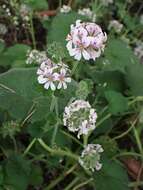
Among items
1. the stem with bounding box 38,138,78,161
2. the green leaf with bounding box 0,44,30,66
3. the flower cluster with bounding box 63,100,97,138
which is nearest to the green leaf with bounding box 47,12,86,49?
the green leaf with bounding box 0,44,30,66

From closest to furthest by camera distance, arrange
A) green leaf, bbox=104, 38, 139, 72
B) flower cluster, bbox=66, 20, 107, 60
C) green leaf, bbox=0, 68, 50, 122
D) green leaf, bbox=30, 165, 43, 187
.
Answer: flower cluster, bbox=66, 20, 107, 60, green leaf, bbox=0, 68, 50, 122, green leaf, bbox=30, 165, 43, 187, green leaf, bbox=104, 38, 139, 72

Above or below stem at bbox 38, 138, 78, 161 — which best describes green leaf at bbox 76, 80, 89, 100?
above

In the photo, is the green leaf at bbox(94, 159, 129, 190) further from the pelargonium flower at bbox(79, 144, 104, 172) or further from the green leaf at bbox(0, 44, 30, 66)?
the green leaf at bbox(0, 44, 30, 66)

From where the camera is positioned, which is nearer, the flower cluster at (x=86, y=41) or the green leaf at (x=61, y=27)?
the flower cluster at (x=86, y=41)

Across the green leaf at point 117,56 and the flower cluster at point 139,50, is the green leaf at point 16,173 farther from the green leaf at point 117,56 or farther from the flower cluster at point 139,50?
the flower cluster at point 139,50

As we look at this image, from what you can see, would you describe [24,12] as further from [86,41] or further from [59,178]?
[86,41]

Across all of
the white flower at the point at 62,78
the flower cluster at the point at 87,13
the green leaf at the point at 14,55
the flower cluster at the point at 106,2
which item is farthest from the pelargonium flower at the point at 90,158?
the flower cluster at the point at 106,2

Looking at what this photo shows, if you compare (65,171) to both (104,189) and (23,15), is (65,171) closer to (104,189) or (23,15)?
(104,189)
